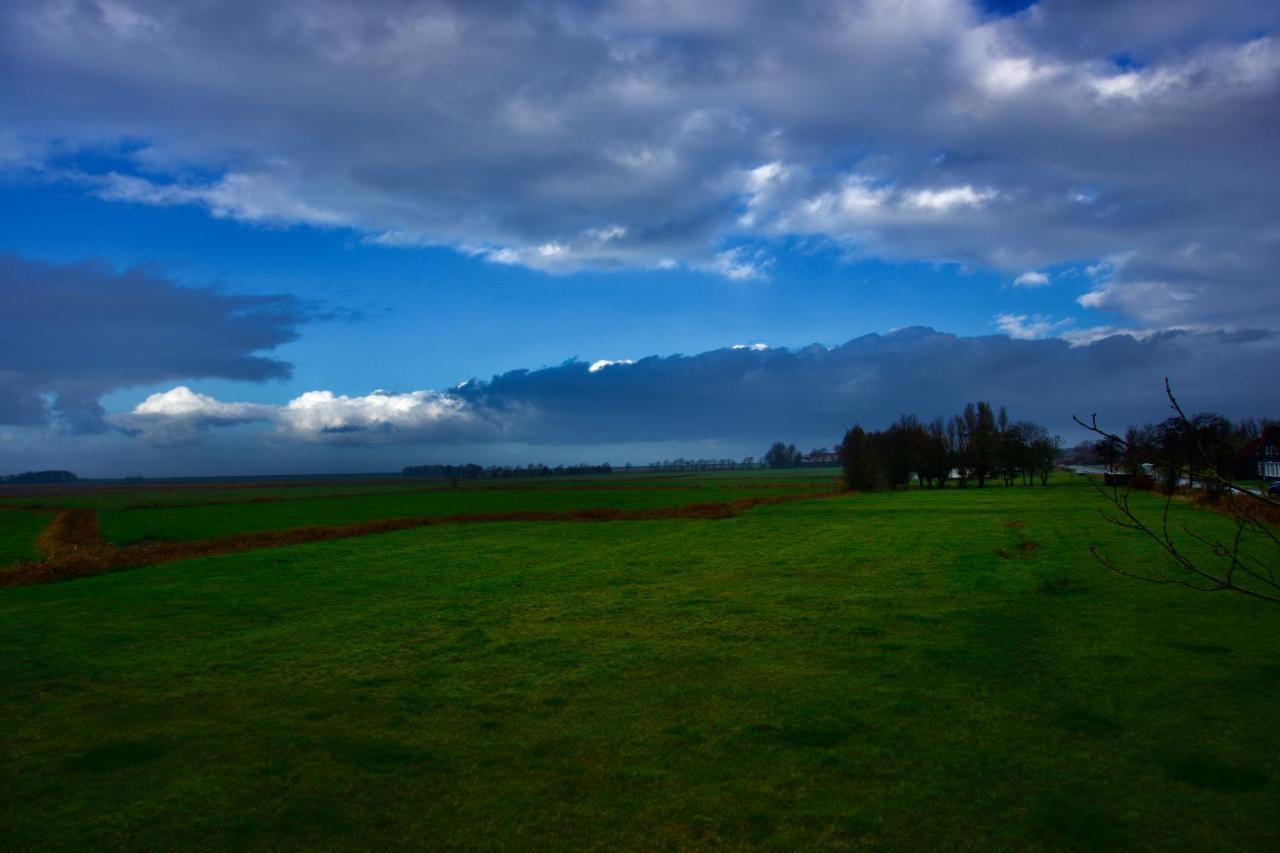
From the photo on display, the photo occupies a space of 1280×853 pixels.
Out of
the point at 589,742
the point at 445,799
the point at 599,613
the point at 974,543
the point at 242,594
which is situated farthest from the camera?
the point at 974,543

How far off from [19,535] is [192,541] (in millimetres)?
14671

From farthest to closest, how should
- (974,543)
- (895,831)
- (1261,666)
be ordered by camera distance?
(974,543) → (1261,666) → (895,831)

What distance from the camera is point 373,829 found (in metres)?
6.34

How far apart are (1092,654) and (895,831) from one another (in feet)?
22.2

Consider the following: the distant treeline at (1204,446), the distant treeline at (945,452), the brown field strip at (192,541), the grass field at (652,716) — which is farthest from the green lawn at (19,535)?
the distant treeline at (945,452)

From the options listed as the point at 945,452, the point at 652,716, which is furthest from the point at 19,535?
the point at 945,452

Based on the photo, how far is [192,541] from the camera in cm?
3975

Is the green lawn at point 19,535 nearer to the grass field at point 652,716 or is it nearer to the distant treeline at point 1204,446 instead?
the grass field at point 652,716

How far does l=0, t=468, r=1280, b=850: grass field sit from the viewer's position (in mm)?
6355

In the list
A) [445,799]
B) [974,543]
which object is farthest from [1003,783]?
[974,543]

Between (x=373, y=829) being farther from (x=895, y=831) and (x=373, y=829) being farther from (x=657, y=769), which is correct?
(x=895, y=831)

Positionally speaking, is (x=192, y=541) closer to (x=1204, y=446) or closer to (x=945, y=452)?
(x=1204, y=446)

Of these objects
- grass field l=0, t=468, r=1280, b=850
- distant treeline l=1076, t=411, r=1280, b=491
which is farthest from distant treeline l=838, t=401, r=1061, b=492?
grass field l=0, t=468, r=1280, b=850

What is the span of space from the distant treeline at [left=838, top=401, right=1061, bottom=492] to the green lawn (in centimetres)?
8015
